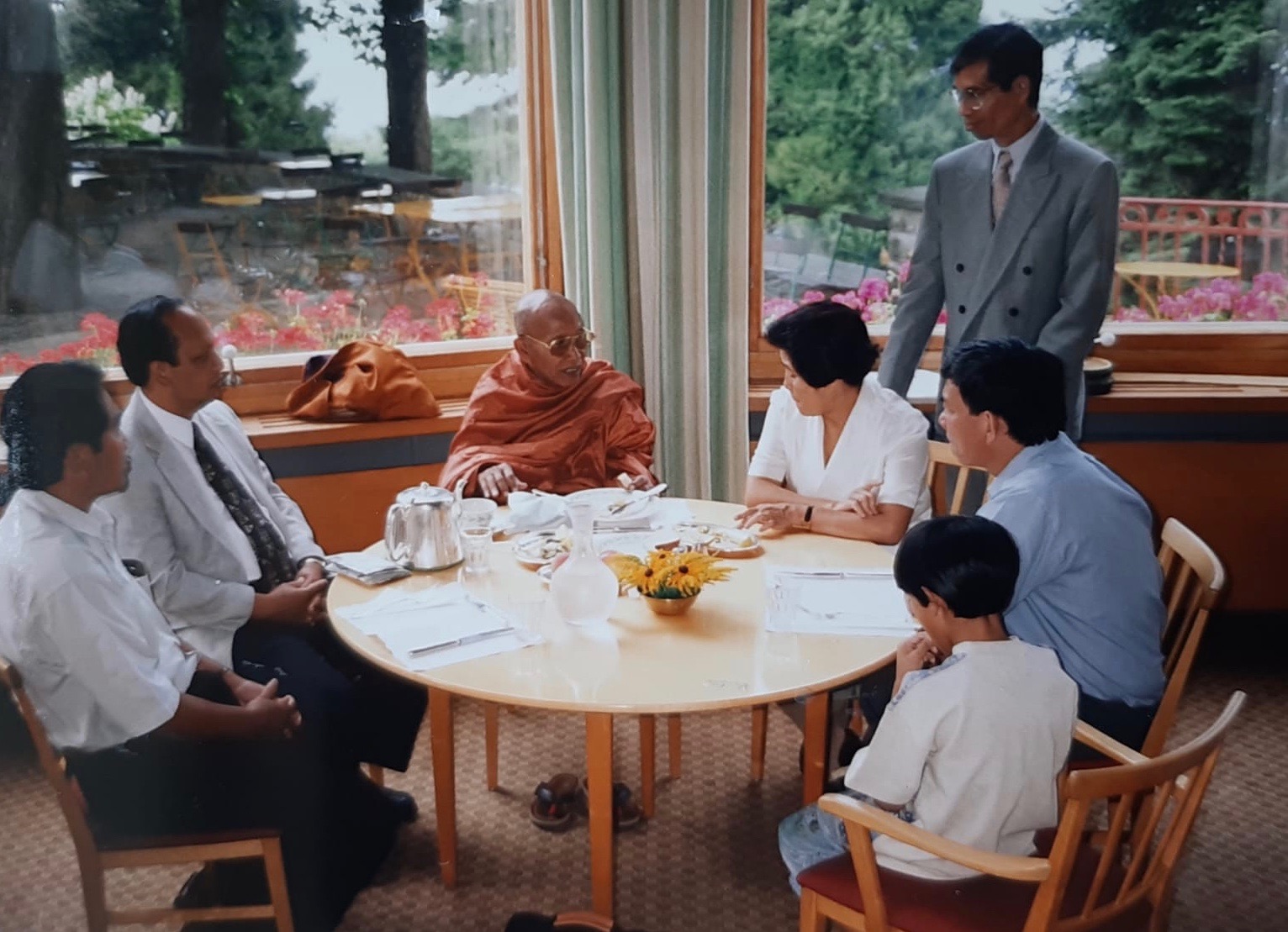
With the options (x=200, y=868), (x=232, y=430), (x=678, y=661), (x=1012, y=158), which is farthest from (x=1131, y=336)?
(x=200, y=868)

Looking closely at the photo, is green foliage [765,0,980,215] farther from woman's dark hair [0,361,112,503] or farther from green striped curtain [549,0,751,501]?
woman's dark hair [0,361,112,503]

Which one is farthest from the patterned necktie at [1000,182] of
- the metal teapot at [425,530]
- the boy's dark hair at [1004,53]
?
the metal teapot at [425,530]

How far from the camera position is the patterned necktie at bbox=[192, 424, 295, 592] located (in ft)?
7.88

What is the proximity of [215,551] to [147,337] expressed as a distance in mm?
439

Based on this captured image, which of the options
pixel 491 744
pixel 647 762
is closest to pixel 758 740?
pixel 647 762

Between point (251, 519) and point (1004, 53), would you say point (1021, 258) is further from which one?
point (251, 519)

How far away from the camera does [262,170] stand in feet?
11.1

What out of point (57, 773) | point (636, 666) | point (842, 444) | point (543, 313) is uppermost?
point (543, 313)

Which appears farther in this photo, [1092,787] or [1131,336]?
[1131,336]

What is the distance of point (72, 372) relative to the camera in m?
1.82

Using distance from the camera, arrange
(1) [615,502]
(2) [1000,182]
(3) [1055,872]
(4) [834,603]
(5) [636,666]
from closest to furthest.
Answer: (3) [1055,872] < (5) [636,666] < (4) [834,603] < (1) [615,502] < (2) [1000,182]

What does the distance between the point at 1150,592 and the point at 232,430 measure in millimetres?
1852

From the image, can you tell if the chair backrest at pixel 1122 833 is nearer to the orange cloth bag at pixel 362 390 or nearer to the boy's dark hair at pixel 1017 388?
the boy's dark hair at pixel 1017 388

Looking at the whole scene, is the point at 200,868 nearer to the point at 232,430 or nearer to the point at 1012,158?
the point at 232,430
